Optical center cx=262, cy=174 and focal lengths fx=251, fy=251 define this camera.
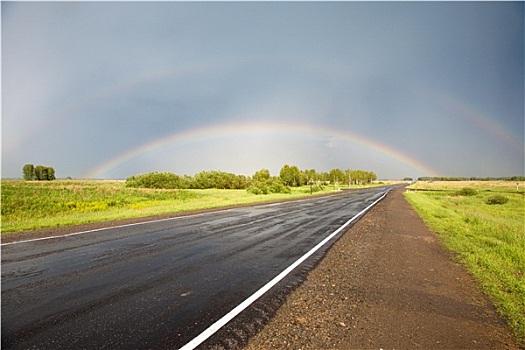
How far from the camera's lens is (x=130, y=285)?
4977 millimetres

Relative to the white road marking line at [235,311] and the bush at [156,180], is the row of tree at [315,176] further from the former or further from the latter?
the white road marking line at [235,311]

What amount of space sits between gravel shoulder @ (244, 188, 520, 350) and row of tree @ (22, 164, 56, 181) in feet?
520

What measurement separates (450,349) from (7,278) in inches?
318

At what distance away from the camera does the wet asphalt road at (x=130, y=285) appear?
333 cm

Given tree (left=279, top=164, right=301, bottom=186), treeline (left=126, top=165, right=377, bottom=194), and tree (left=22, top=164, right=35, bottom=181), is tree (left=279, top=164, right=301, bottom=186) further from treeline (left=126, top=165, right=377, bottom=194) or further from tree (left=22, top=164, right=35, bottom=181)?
tree (left=22, top=164, right=35, bottom=181)

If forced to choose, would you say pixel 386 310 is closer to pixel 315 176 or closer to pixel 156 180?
pixel 156 180

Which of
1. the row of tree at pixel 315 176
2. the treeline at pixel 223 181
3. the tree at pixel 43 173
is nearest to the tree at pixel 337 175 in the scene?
the row of tree at pixel 315 176

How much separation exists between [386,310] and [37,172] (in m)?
164

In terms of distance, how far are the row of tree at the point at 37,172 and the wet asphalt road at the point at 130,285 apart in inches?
5985

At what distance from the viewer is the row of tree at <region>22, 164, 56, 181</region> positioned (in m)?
121

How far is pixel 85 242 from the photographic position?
28.4 ft

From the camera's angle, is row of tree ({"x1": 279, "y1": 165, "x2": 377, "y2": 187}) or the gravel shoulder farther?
row of tree ({"x1": 279, "y1": 165, "x2": 377, "y2": 187})

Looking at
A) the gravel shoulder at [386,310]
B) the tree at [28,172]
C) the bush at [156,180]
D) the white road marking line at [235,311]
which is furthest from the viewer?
the tree at [28,172]

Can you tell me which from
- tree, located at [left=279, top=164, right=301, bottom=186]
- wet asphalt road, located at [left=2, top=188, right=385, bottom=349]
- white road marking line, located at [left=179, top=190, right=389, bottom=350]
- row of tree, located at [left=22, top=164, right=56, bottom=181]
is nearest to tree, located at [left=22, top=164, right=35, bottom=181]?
row of tree, located at [left=22, top=164, right=56, bottom=181]
